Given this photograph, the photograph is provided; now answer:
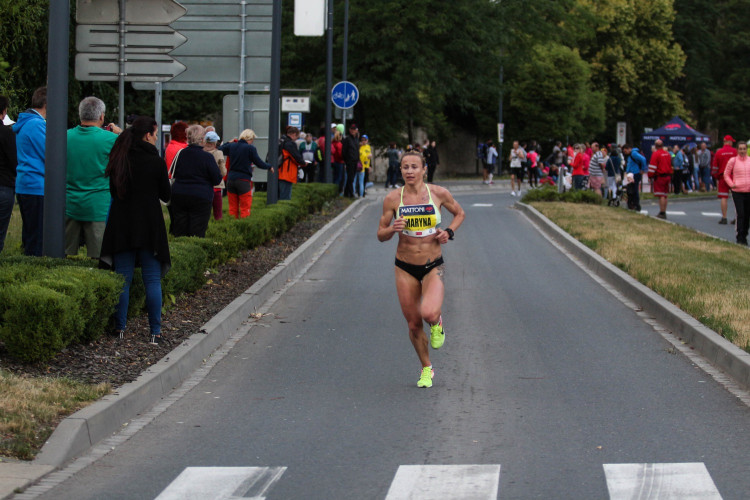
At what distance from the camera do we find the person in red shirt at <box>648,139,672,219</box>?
2811cm

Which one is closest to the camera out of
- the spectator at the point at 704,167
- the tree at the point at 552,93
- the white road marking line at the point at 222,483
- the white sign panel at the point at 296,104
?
the white road marking line at the point at 222,483

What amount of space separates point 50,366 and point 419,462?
10.2 feet

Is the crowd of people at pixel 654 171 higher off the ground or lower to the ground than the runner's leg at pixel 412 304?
higher

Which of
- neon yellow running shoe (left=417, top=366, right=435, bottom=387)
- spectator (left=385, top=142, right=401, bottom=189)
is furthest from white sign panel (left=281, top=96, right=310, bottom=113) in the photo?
neon yellow running shoe (left=417, top=366, right=435, bottom=387)

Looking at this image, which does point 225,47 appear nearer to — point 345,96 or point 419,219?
point 345,96

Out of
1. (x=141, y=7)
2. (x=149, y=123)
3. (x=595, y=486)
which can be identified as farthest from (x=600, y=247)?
(x=595, y=486)

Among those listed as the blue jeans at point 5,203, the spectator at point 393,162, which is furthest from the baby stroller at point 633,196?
the blue jeans at point 5,203

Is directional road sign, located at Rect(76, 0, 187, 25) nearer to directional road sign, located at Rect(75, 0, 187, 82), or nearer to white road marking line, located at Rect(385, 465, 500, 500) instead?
directional road sign, located at Rect(75, 0, 187, 82)

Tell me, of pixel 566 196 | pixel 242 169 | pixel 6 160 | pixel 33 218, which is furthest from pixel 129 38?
pixel 566 196

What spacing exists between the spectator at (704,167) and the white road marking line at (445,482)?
132 feet

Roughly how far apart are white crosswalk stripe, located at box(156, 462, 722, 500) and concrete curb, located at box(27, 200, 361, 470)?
709 millimetres

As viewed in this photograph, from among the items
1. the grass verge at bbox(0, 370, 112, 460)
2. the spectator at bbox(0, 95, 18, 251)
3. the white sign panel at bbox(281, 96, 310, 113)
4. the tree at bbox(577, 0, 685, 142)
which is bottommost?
the grass verge at bbox(0, 370, 112, 460)

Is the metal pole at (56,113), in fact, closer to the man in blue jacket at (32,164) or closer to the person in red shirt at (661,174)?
the man in blue jacket at (32,164)

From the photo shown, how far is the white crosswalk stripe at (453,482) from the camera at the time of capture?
19.1ft
